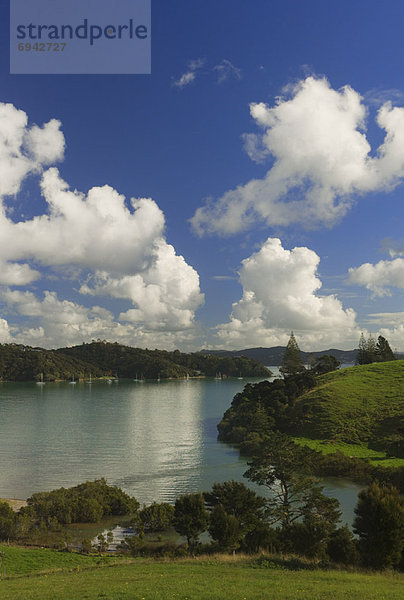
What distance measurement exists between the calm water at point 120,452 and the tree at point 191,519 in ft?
55.5

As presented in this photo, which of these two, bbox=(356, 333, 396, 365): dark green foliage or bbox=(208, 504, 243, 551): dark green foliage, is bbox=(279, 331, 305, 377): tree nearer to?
bbox=(356, 333, 396, 365): dark green foliage

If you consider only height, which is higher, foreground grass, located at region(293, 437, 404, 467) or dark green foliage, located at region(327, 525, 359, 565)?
dark green foliage, located at region(327, 525, 359, 565)

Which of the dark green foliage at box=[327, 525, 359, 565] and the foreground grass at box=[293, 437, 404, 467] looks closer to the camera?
the dark green foliage at box=[327, 525, 359, 565]

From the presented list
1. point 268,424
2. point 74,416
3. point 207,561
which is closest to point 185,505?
point 207,561

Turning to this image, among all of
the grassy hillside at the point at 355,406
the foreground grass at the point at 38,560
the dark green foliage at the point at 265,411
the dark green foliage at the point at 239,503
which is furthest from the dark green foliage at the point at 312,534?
the dark green foliage at the point at 265,411

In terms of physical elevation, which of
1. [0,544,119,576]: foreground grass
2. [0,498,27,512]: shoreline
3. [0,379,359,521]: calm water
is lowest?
[0,379,359,521]: calm water

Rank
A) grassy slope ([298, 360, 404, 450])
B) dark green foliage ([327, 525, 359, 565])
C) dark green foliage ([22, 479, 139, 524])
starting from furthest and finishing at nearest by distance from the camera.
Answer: grassy slope ([298, 360, 404, 450]), dark green foliage ([22, 479, 139, 524]), dark green foliage ([327, 525, 359, 565])

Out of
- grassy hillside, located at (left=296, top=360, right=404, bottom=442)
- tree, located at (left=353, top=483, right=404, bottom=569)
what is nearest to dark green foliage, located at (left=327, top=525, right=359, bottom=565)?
tree, located at (left=353, top=483, right=404, bottom=569)

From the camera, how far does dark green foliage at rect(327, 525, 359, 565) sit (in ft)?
85.7

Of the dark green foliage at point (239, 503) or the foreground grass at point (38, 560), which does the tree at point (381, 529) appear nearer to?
the dark green foliage at point (239, 503)

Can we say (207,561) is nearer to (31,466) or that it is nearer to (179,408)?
(31,466)

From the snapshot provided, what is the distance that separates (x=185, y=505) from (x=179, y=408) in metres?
104

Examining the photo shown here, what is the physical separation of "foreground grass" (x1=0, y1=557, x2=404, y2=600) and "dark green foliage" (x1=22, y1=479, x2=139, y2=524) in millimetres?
18007

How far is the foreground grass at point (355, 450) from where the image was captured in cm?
6103
